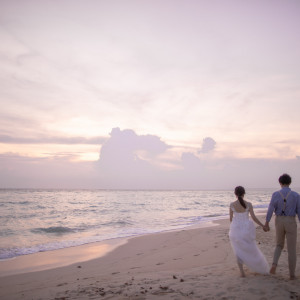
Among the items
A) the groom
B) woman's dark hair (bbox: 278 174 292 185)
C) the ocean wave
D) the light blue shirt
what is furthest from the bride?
the ocean wave

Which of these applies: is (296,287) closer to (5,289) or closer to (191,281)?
(191,281)

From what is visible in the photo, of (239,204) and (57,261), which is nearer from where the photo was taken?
(239,204)

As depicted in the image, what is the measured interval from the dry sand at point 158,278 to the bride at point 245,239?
251mm

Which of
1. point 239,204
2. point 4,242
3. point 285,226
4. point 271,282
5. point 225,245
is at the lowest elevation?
point 4,242

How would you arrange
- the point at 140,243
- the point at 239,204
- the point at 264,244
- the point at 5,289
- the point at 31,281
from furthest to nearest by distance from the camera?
the point at 140,243
the point at 264,244
the point at 31,281
the point at 5,289
the point at 239,204

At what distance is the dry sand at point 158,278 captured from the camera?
4902 mm

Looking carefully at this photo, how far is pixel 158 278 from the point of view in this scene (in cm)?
622

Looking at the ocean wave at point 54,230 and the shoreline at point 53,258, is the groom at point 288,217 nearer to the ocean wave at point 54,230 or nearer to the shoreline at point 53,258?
the shoreline at point 53,258

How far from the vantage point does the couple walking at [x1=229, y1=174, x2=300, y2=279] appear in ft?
18.1

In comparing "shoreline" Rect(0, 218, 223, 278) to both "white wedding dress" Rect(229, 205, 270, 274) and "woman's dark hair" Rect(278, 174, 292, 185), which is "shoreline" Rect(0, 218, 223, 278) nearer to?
"white wedding dress" Rect(229, 205, 270, 274)

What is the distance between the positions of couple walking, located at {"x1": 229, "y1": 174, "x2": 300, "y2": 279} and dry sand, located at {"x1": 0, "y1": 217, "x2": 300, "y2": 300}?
0.33 m

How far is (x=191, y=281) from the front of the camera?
18.4 feet

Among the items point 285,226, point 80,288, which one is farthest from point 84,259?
point 285,226

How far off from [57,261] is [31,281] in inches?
102
